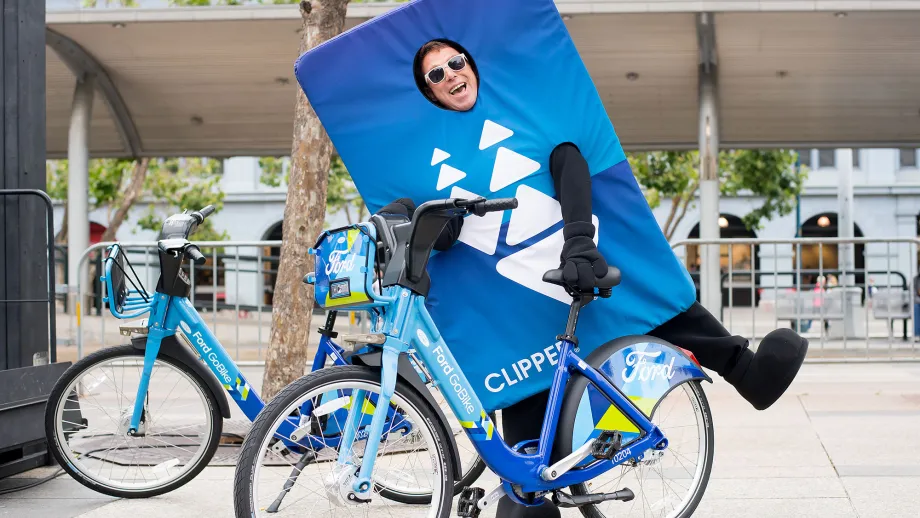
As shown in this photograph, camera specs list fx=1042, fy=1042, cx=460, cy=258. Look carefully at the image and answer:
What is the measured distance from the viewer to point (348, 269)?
10.1ft

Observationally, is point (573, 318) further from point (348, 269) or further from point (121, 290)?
point (121, 290)

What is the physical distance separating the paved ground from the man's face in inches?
72.2

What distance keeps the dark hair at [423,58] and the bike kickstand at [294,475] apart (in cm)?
129

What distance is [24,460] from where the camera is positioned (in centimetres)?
516

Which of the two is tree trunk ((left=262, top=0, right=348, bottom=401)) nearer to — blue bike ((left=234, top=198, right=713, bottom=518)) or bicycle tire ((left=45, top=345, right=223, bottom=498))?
bicycle tire ((left=45, top=345, right=223, bottom=498))

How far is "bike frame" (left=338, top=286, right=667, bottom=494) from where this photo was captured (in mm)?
3088

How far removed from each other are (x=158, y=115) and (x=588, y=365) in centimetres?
1289

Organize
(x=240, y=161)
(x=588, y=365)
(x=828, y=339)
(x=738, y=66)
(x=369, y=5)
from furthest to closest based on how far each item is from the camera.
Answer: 1. (x=240, y=161)
2. (x=738, y=66)
3. (x=369, y=5)
4. (x=828, y=339)
5. (x=588, y=365)

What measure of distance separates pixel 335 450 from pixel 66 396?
197cm

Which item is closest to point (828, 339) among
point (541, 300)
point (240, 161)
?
point (541, 300)

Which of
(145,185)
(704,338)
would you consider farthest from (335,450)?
(145,185)

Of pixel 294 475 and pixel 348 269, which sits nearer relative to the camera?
pixel 348 269

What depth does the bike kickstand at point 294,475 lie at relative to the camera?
315 cm

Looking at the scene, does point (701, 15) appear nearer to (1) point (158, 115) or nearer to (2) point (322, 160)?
(2) point (322, 160)
